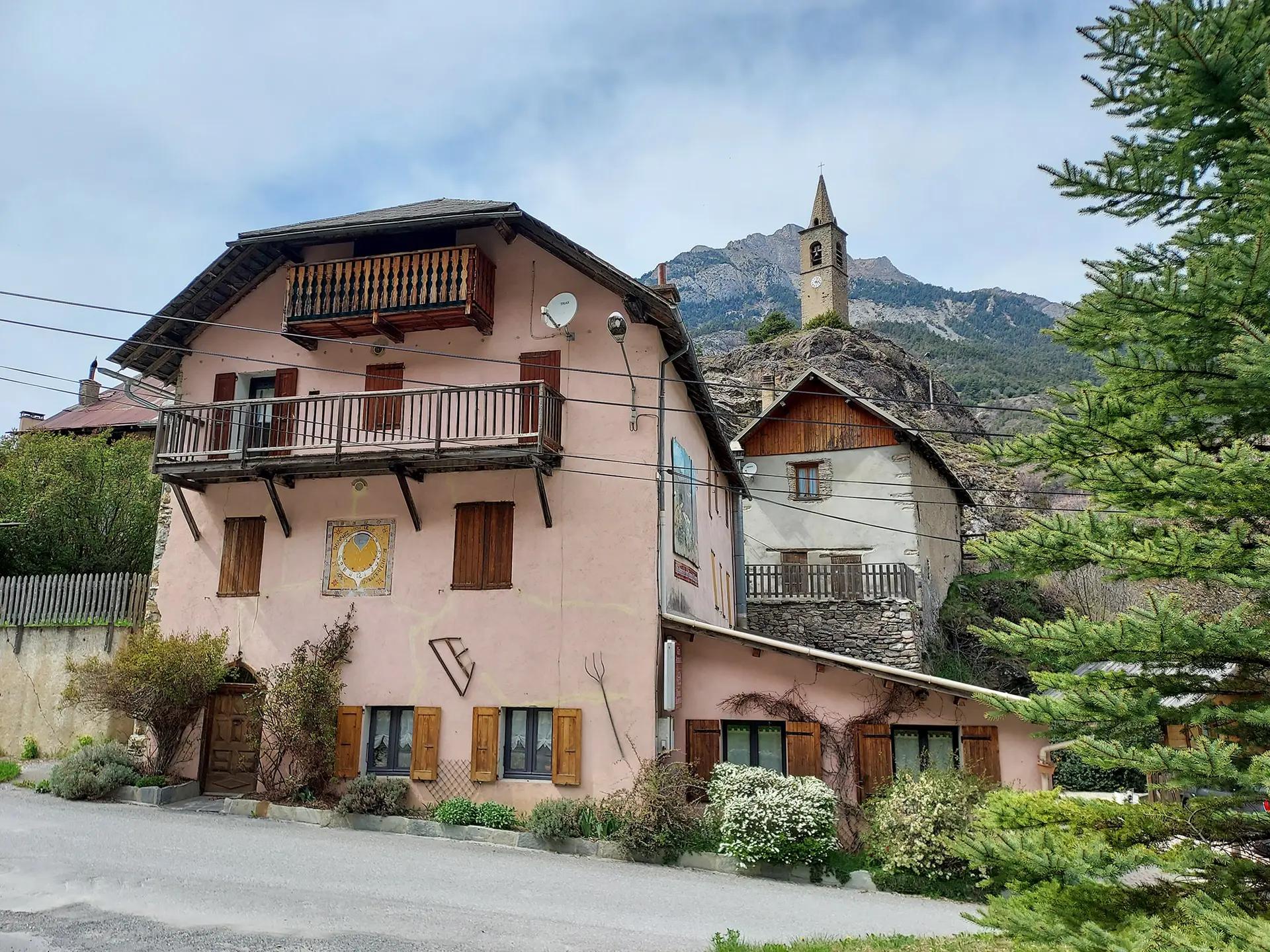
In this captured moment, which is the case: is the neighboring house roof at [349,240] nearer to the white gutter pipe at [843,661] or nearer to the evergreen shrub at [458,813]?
the white gutter pipe at [843,661]

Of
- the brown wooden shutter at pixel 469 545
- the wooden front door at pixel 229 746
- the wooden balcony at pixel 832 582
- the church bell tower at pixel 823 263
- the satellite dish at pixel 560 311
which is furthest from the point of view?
the church bell tower at pixel 823 263

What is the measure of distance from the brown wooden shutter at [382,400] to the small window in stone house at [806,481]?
15193mm

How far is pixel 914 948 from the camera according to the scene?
328 inches

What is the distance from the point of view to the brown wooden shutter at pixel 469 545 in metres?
15.9

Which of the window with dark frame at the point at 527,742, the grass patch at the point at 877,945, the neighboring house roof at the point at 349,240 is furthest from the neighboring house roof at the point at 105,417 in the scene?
the grass patch at the point at 877,945

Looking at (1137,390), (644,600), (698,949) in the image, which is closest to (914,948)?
(698,949)

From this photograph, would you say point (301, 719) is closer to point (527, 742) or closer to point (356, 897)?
point (527, 742)

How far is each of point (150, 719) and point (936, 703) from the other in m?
12.9

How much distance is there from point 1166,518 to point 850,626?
65.1 ft

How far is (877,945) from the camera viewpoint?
8.55 meters

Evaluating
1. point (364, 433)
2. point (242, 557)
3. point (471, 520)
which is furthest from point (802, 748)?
point (242, 557)

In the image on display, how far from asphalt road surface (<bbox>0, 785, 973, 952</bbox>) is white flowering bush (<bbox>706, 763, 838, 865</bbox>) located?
1.35 ft

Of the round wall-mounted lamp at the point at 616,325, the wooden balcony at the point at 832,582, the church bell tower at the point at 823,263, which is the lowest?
the wooden balcony at the point at 832,582

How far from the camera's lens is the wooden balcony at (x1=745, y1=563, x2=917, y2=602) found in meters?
24.6
